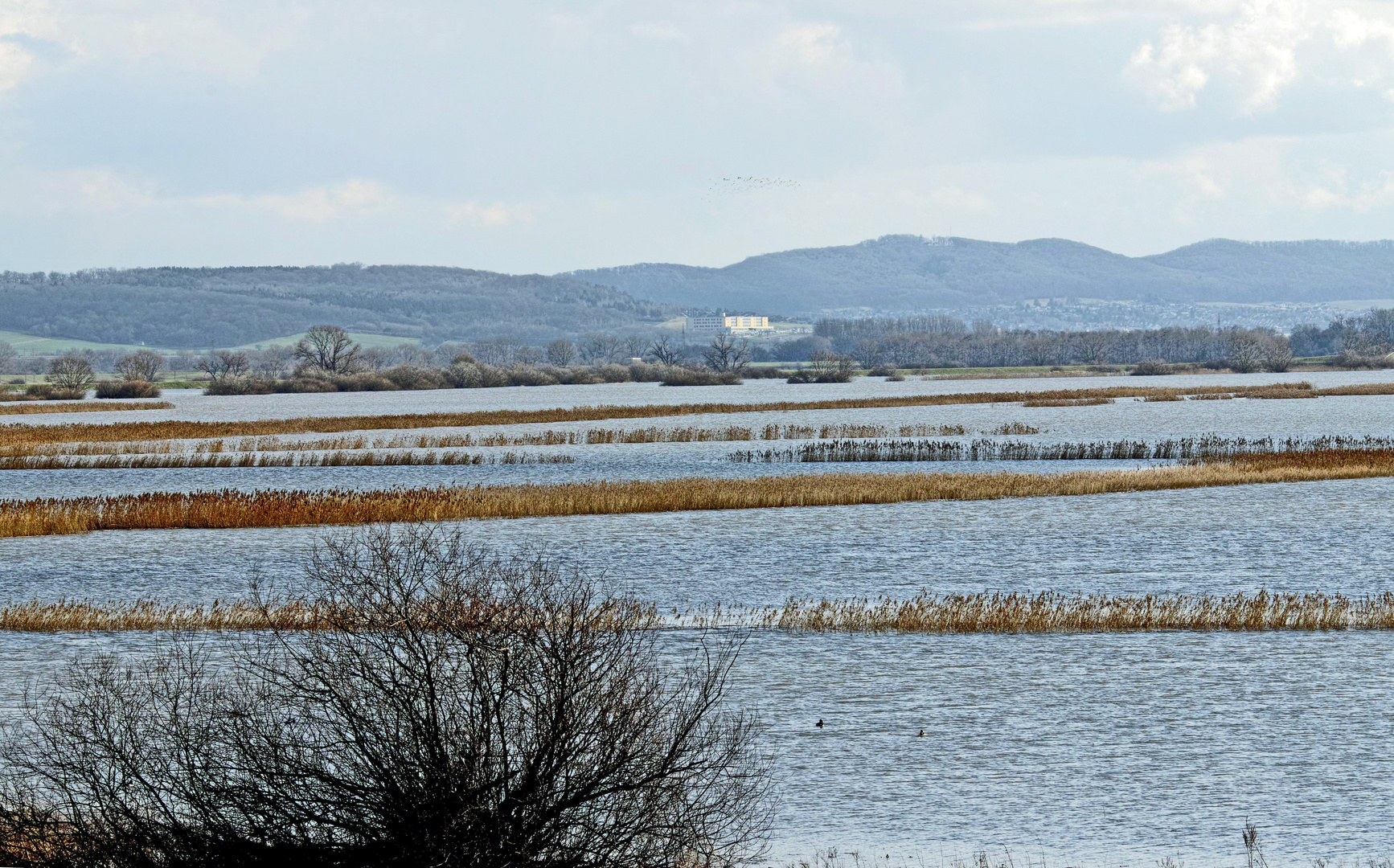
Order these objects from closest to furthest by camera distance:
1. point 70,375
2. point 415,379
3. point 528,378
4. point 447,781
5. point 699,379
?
point 447,781
point 70,375
point 415,379
point 699,379
point 528,378

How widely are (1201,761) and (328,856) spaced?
7.96 meters

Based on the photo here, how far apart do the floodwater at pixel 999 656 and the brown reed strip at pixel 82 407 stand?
51.6 meters

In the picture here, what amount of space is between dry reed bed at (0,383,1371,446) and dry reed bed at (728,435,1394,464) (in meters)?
25.7

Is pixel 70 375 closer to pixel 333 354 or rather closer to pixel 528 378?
pixel 333 354

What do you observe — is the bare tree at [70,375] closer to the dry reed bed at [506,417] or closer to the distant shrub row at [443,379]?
the distant shrub row at [443,379]

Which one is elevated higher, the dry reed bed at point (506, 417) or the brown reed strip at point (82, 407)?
the dry reed bed at point (506, 417)

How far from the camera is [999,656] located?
17.3 metres

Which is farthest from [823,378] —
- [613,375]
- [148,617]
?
[148,617]

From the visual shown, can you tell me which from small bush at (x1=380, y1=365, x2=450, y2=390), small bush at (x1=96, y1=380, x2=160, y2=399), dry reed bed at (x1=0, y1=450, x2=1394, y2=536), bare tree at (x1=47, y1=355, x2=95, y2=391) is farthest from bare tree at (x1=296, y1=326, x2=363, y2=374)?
dry reed bed at (x1=0, y1=450, x2=1394, y2=536)

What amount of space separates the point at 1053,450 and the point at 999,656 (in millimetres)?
32272

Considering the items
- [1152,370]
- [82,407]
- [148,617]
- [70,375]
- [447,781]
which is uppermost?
[447,781]

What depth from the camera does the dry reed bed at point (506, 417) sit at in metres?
65.0

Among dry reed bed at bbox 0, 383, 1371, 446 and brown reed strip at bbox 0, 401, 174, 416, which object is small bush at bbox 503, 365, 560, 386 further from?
dry reed bed at bbox 0, 383, 1371, 446

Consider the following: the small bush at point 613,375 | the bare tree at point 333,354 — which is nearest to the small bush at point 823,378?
the small bush at point 613,375
